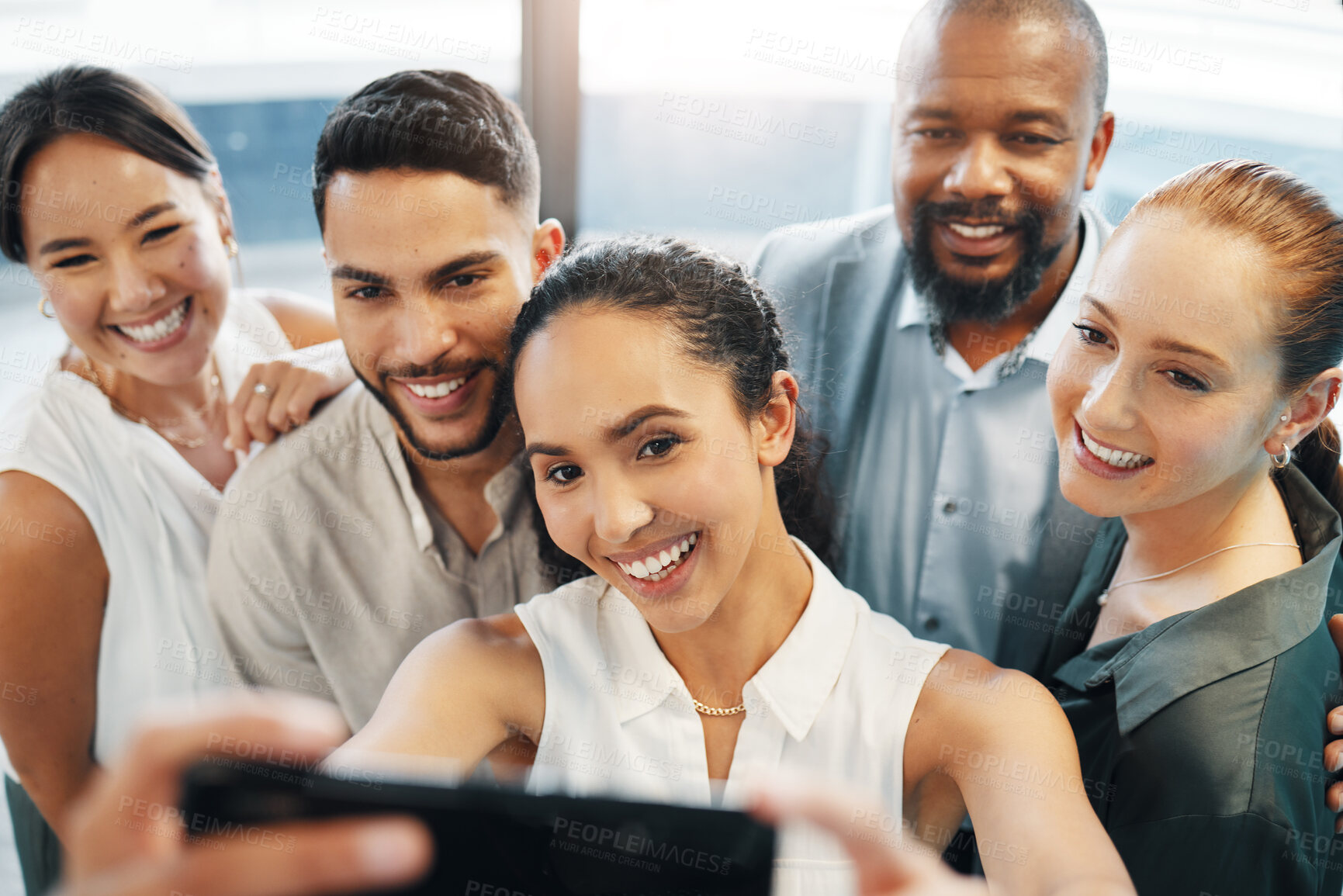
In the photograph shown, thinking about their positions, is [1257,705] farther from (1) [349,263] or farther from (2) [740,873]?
(1) [349,263]

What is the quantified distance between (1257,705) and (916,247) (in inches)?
33.2

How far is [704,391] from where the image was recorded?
112cm

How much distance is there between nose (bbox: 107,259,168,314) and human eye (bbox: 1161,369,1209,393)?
1.46m

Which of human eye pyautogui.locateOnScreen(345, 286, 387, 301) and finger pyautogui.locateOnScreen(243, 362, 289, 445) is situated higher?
human eye pyautogui.locateOnScreen(345, 286, 387, 301)

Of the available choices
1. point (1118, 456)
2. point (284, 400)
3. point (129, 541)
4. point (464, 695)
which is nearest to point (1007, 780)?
point (1118, 456)

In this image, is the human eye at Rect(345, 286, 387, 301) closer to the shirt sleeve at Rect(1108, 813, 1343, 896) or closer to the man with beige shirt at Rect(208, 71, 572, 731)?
the man with beige shirt at Rect(208, 71, 572, 731)

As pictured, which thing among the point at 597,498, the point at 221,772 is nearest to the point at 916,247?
the point at 597,498

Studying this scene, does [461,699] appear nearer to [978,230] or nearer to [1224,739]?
[1224,739]

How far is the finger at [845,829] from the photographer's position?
32.4 inches

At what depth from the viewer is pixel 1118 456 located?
1.22 m

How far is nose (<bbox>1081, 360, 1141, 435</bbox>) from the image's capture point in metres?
1.18

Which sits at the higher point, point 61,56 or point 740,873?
point 61,56

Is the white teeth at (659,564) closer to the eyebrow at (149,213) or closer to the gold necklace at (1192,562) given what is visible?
the gold necklace at (1192,562)

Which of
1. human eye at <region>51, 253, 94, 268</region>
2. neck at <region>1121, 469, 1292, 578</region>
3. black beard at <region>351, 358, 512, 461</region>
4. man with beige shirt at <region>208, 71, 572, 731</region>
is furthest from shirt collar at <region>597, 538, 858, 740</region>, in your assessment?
human eye at <region>51, 253, 94, 268</region>
